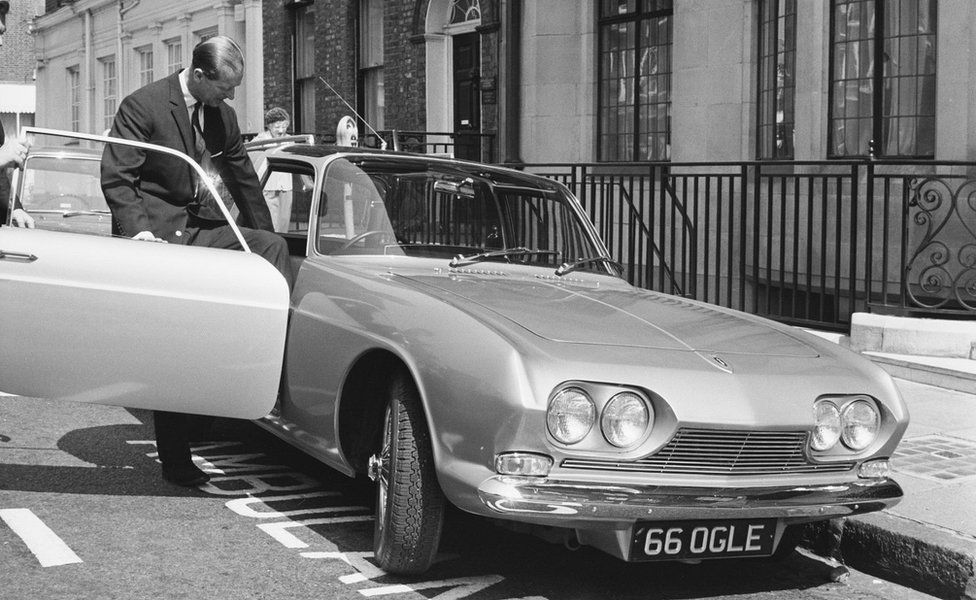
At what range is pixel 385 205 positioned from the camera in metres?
5.47

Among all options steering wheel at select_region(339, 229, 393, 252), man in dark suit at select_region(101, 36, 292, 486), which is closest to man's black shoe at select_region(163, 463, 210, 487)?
man in dark suit at select_region(101, 36, 292, 486)

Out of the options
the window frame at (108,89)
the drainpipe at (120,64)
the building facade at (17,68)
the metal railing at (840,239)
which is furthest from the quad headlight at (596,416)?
the building facade at (17,68)

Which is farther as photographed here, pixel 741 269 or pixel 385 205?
pixel 741 269

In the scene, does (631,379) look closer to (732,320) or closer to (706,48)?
(732,320)

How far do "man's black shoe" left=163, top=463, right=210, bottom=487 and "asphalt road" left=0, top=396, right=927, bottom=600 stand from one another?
0.14 feet

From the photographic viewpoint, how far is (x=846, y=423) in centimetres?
444

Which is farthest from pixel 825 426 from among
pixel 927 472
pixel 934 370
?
pixel 934 370

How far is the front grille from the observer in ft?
13.3

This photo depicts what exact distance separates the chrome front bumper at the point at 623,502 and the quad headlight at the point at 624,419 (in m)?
0.16

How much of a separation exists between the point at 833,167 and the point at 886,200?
6.49ft

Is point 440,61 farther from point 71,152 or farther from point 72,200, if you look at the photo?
point 71,152

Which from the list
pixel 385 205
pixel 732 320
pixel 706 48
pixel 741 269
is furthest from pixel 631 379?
pixel 706 48

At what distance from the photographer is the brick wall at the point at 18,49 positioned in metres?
45.4

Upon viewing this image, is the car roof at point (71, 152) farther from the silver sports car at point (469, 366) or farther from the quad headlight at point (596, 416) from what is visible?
the quad headlight at point (596, 416)
